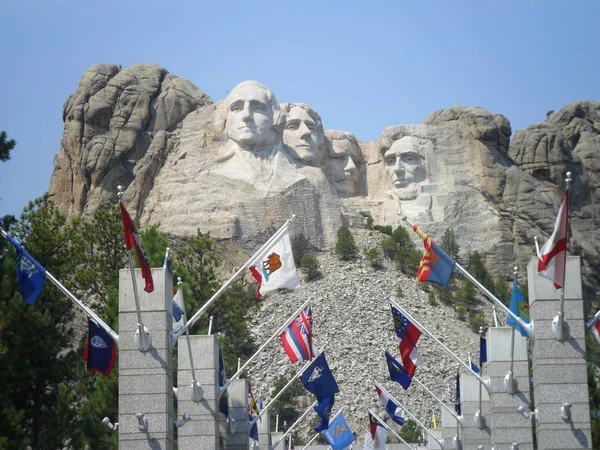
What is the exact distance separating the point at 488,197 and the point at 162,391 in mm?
43158

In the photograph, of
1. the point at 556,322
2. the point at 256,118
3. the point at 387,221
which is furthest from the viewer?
the point at 387,221

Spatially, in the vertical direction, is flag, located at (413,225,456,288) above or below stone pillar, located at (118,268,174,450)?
above

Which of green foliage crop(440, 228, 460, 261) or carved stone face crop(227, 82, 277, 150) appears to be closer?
carved stone face crop(227, 82, 277, 150)

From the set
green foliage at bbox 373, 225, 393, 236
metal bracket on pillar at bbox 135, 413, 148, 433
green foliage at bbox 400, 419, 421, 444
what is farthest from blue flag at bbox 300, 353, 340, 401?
green foliage at bbox 373, 225, 393, 236

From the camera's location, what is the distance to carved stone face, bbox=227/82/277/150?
220 feet

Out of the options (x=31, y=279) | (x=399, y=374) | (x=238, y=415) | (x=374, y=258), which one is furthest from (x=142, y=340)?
(x=374, y=258)

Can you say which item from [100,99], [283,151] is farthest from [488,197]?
[100,99]

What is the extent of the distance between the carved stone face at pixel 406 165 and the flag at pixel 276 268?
128ft

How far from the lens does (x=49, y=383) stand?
37.7 meters

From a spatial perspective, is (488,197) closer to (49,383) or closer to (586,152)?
(586,152)

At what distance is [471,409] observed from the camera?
39.5m

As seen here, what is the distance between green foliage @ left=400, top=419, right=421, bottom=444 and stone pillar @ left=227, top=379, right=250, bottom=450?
2045 centimetres

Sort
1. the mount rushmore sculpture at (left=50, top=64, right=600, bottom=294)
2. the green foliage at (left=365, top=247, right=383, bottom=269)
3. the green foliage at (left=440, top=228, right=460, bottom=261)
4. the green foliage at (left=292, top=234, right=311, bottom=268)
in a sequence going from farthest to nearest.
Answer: the green foliage at (left=365, top=247, right=383, bottom=269) < the green foliage at (left=440, top=228, right=460, bottom=261) < the green foliage at (left=292, top=234, right=311, bottom=268) < the mount rushmore sculpture at (left=50, top=64, right=600, bottom=294)

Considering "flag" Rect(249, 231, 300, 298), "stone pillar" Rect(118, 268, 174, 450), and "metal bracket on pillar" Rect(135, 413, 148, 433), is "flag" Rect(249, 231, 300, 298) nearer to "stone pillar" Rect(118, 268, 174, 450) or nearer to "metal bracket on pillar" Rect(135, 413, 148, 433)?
"stone pillar" Rect(118, 268, 174, 450)
